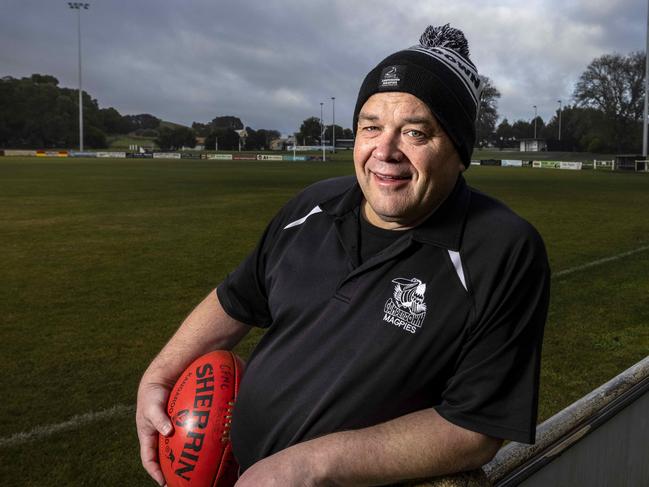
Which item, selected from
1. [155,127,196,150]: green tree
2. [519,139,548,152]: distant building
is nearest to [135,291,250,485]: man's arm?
[519,139,548,152]: distant building

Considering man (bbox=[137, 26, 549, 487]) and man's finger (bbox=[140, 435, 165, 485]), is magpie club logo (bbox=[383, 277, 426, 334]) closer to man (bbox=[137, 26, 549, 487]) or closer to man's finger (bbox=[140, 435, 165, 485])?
man (bbox=[137, 26, 549, 487])

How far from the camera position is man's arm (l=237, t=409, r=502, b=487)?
62.4 inches

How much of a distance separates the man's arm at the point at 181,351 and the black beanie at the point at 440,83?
0.93 meters

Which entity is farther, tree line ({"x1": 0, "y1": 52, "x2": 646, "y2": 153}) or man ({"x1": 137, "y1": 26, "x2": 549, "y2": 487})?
tree line ({"x1": 0, "y1": 52, "x2": 646, "y2": 153})

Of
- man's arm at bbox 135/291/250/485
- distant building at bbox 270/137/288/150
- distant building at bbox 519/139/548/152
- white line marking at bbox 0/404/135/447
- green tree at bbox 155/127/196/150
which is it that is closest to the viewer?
man's arm at bbox 135/291/250/485

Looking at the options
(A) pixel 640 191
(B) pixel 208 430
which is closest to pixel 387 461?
(B) pixel 208 430

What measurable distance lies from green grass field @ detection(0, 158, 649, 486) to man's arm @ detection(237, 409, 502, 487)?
2340mm

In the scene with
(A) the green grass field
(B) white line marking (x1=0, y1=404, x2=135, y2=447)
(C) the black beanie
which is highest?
(C) the black beanie

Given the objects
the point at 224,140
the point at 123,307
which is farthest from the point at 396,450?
the point at 224,140

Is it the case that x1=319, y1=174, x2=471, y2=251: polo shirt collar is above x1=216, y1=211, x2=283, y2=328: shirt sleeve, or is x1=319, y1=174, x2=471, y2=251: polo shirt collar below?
above

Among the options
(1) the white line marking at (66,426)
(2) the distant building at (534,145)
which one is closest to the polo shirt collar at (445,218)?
(1) the white line marking at (66,426)

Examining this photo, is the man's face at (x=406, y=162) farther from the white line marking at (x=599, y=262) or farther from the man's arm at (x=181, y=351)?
the white line marking at (x=599, y=262)

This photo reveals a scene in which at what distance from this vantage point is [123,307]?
707 cm

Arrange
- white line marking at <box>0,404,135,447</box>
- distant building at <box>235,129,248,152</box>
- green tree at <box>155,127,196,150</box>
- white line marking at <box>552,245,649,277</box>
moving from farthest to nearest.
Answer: green tree at <box>155,127,196,150</box> < distant building at <box>235,129,248,152</box> < white line marking at <box>552,245,649,277</box> < white line marking at <box>0,404,135,447</box>
